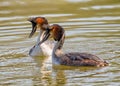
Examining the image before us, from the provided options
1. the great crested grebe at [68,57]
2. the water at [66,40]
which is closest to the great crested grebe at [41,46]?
the water at [66,40]

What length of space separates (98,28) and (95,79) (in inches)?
196

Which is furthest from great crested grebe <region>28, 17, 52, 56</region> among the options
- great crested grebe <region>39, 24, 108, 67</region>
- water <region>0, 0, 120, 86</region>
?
great crested grebe <region>39, 24, 108, 67</region>

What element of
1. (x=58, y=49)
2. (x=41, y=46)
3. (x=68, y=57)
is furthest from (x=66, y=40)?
(x=68, y=57)

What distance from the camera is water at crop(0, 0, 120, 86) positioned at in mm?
→ 12133

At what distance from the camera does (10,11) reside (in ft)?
64.0

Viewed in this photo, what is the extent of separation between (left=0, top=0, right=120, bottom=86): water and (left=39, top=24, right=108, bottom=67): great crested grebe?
16 centimetres

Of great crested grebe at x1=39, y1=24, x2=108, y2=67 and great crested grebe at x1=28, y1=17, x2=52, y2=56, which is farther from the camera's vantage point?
great crested grebe at x1=28, y1=17, x2=52, y2=56

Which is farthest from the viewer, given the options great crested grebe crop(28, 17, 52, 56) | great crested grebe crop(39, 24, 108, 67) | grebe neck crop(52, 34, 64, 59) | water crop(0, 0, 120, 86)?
great crested grebe crop(28, 17, 52, 56)

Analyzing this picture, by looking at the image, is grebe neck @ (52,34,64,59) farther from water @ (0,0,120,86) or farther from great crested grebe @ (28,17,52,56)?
great crested grebe @ (28,17,52,56)

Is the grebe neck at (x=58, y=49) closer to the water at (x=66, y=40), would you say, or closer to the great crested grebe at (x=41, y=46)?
the water at (x=66, y=40)

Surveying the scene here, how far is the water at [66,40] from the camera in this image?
39.8 feet

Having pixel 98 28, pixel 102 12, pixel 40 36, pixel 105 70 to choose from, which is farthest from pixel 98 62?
pixel 102 12

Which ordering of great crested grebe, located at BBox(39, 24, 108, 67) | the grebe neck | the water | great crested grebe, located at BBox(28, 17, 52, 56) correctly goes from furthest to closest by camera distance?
great crested grebe, located at BBox(28, 17, 52, 56) < the grebe neck < great crested grebe, located at BBox(39, 24, 108, 67) < the water

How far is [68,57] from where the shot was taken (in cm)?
1341
